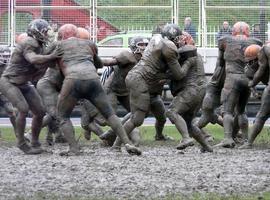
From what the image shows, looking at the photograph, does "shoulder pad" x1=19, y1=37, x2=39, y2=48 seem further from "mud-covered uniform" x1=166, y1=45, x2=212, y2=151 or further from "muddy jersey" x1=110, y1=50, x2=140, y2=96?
"mud-covered uniform" x1=166, y1=45, x2=212, y2=151

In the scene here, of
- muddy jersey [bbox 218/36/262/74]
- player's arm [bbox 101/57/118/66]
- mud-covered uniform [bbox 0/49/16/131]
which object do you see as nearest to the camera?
player's arm [bbox 101/57/118/66]

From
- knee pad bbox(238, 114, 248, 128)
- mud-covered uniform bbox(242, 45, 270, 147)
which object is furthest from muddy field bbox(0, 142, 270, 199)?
knee pad bbox(238, 114, 248, 128)

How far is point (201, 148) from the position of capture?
17.8m

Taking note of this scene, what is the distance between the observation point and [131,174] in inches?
548

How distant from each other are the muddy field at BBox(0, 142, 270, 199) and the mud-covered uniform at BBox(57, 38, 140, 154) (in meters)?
0.50

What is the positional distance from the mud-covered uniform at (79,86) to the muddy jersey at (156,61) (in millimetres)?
857

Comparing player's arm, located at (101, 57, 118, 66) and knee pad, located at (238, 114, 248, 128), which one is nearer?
player's arm, located at (101, 57, 118, 66)

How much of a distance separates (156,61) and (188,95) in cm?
76

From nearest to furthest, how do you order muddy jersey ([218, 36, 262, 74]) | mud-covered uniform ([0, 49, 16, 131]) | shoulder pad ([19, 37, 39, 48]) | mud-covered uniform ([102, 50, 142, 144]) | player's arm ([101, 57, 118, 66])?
shoulder pad ([19, 37, 39, 48]), player's arm ([101, 57, 118, 66]), mud-covered uniform ([102, 50, 142, 144]), muddy jersey ([218, 36, 262, 74]), mud-covered uniform ([0, 49, 16, 131])

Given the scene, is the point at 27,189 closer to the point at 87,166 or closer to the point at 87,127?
the point at 87,166

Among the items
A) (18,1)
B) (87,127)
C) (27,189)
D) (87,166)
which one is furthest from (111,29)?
(27,189)

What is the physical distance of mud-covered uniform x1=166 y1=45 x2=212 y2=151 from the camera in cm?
1711

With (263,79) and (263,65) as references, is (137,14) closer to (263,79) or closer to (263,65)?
(263,79)

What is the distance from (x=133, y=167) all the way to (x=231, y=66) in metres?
5.24
